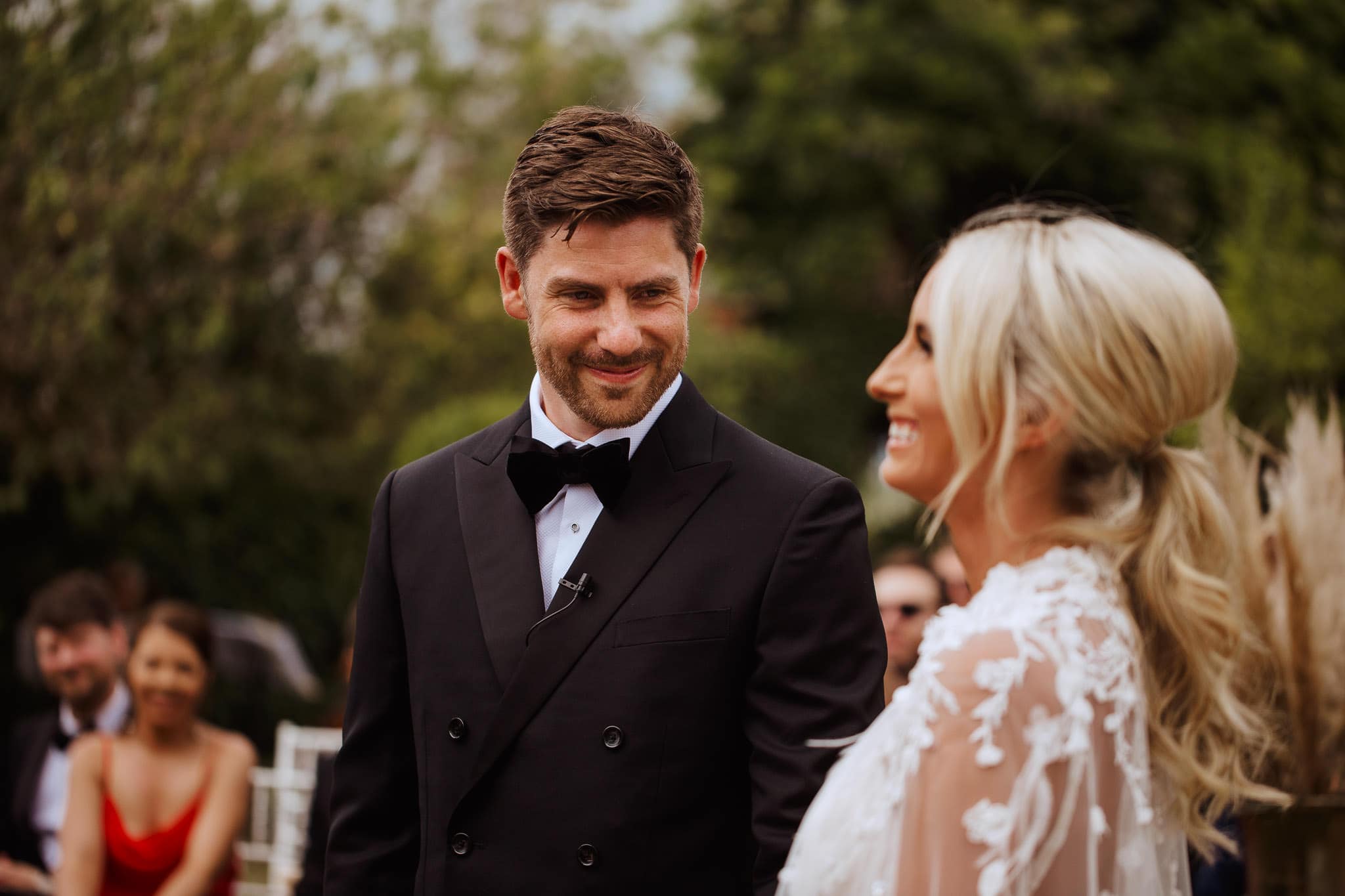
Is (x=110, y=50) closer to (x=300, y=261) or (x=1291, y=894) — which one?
(x=300, y=261)

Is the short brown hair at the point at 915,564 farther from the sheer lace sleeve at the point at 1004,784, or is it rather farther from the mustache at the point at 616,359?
the sheer lace sleeve at the point at 1004,784

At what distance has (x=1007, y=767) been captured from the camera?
194 centimetres

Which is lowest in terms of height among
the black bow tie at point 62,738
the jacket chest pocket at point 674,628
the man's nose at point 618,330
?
the black bow tie at point 62,738

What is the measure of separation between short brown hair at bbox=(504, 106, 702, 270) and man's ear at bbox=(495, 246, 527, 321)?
5 centimetres

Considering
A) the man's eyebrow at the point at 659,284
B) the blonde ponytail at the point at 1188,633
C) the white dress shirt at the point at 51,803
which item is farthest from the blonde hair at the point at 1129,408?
the white dress shirt at the point at 51,803

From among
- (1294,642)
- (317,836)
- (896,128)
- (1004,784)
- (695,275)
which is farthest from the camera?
(896,128)

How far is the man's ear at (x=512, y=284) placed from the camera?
2.89m

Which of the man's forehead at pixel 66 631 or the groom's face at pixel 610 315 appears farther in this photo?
the man's forehead at pixel 66 631

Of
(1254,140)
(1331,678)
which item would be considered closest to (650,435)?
(1331,678)

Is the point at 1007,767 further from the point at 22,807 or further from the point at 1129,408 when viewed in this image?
the point at 22,807

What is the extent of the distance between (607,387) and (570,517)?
0.91 feet

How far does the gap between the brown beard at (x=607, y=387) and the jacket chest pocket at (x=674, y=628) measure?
0.38 metres

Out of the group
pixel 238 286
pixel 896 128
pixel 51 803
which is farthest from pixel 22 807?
pixel 896 128

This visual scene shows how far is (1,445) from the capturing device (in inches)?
479
